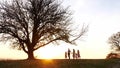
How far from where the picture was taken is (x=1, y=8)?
51.5m

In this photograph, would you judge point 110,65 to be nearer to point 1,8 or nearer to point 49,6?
point 49,6

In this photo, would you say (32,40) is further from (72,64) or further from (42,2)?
(72,64)

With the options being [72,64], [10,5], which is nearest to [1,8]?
[10,5]

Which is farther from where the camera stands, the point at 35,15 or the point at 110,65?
the point at 35,15

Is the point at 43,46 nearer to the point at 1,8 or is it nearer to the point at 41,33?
the point at 41,33

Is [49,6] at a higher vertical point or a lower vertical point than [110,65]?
higher

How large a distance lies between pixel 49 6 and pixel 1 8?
7514 millimetres

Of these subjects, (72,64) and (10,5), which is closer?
(72,64)

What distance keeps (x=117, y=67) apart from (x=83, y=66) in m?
4.23

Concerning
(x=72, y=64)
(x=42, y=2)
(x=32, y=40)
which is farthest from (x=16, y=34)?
(x=72, y=64)

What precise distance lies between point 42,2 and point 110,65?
694 inches

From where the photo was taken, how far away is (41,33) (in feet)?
169

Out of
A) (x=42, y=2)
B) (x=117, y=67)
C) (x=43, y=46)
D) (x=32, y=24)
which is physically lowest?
(x=117, y=67)

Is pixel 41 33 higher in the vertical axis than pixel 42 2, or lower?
lower
